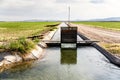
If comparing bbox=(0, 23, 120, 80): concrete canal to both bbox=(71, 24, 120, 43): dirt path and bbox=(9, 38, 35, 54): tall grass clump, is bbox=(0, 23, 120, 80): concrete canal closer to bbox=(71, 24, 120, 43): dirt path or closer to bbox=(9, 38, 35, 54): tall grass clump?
bbox=(9, 38, 35, 54): tall grass clump

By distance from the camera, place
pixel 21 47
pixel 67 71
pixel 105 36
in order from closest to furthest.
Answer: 1. pixel 67 71
2. pixel 21 47
3. pixel 105 36

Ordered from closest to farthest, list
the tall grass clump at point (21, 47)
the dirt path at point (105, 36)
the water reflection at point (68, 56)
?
the tall grass clump at point (21, 47), the water reflection at point (68, 56), the dirt path at point (105, 36)

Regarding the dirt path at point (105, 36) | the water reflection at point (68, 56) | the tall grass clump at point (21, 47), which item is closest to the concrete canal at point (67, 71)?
the water reflection at point (68, 56)

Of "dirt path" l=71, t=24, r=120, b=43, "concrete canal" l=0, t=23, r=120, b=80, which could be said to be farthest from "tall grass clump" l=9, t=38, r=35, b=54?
"dirt path" l=71, t=24, r=120, b=43

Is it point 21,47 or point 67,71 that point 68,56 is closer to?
point 21,47

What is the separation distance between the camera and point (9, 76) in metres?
13.4

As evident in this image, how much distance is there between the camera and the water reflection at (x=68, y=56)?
18.6 m

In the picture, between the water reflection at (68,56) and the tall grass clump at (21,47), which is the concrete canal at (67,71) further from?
the tall grass clump at (21,47)

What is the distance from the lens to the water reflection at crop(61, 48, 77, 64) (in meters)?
18.6

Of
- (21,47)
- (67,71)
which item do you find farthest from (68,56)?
(67,71)

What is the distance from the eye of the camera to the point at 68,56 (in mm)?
21016

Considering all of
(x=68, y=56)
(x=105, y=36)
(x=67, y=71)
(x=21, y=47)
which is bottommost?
(x=105, y=36)

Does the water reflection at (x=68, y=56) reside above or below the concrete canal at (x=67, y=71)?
below

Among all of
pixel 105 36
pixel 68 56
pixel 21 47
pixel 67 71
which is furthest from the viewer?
pixel 105 36
